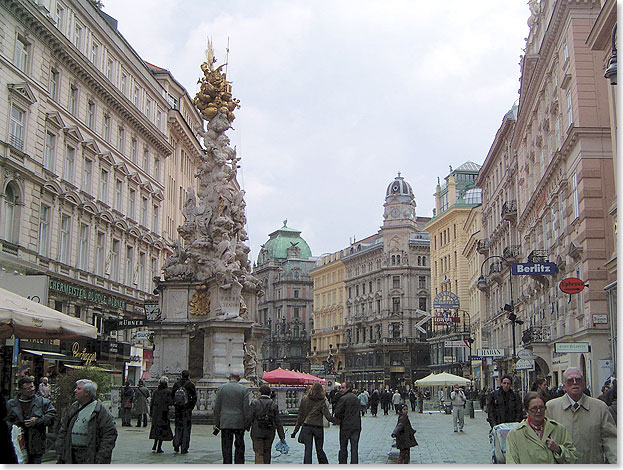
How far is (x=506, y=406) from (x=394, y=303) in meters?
96.9

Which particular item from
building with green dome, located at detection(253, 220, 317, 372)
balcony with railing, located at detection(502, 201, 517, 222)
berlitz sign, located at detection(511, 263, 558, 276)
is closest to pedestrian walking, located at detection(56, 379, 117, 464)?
berlitz sign, located at detection(511, 263, 558, 276)

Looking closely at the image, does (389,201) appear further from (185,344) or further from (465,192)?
(185,344)

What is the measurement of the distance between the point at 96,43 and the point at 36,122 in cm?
899

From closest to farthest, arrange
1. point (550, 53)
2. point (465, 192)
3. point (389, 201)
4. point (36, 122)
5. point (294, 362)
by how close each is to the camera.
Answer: point (36, 122), point (550, 53), point (465, 192), point (389, 201), point (294, 362)

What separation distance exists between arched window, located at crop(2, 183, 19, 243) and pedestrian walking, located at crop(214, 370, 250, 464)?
782 inches

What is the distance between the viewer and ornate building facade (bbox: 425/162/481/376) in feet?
285

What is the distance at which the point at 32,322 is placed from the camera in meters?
11.7

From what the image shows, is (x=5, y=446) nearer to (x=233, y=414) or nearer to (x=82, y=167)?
(x=233, y=414)

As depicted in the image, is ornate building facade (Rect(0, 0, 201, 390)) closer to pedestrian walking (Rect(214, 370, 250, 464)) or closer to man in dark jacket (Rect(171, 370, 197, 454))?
man in dark jacket (Rect(171, 370, 197, 454))

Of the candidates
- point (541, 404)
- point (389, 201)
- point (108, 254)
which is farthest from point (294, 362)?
point (541, 404)

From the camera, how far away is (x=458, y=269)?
289ft

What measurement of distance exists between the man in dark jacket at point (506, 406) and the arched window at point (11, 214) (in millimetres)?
21396

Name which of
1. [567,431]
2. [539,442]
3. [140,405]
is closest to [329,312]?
[140,405]

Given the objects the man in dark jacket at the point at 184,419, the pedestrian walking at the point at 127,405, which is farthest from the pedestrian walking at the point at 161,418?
the pedestrian walking at the point at 127,405
